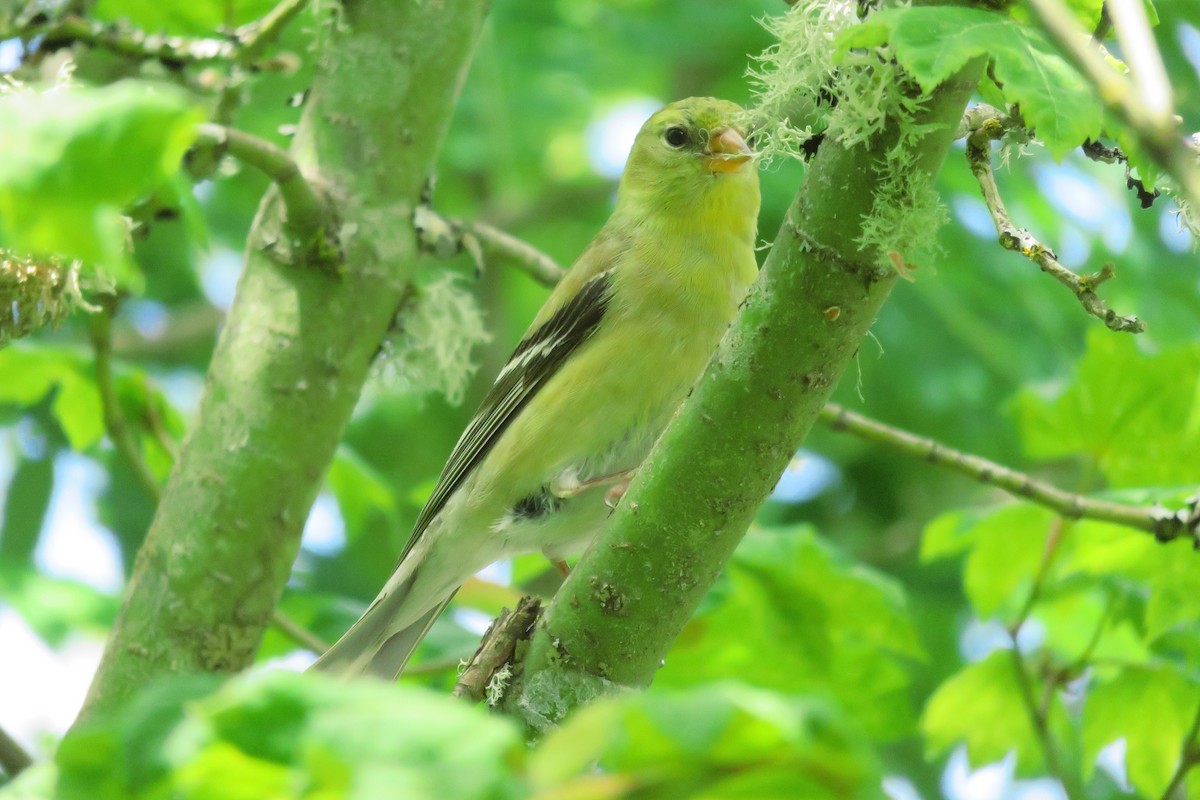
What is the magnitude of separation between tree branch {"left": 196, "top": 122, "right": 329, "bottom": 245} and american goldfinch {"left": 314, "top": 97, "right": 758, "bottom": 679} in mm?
1238

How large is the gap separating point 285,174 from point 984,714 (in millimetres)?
3023

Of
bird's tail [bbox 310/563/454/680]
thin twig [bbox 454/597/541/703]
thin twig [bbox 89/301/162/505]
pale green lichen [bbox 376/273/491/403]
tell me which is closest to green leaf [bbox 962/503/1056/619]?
thin twig [bbox 454/597/541/703]

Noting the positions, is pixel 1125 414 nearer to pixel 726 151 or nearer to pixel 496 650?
pixel 726 151

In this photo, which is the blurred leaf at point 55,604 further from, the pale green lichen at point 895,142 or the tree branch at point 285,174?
the pale green lichen at point 895,142

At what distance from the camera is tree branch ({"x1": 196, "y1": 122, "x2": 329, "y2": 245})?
344 cm

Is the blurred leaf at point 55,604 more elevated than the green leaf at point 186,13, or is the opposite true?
the green leaf at point 186,13

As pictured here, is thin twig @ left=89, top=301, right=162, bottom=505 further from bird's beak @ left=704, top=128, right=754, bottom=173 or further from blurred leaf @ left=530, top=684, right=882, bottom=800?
blurred leaf @ left=530, top=684, right=882, bottom=800

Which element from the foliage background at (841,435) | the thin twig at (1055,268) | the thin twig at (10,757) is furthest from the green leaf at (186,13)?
the thin twig at (1055,268)

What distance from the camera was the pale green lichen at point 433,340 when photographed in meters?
4.57

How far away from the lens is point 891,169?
2660 millimetres

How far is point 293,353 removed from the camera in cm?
416

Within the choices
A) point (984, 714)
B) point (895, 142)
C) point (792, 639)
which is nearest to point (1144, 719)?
point (984, 714)

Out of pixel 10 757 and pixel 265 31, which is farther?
pixel 265 31

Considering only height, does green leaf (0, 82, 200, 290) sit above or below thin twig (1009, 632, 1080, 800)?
above
